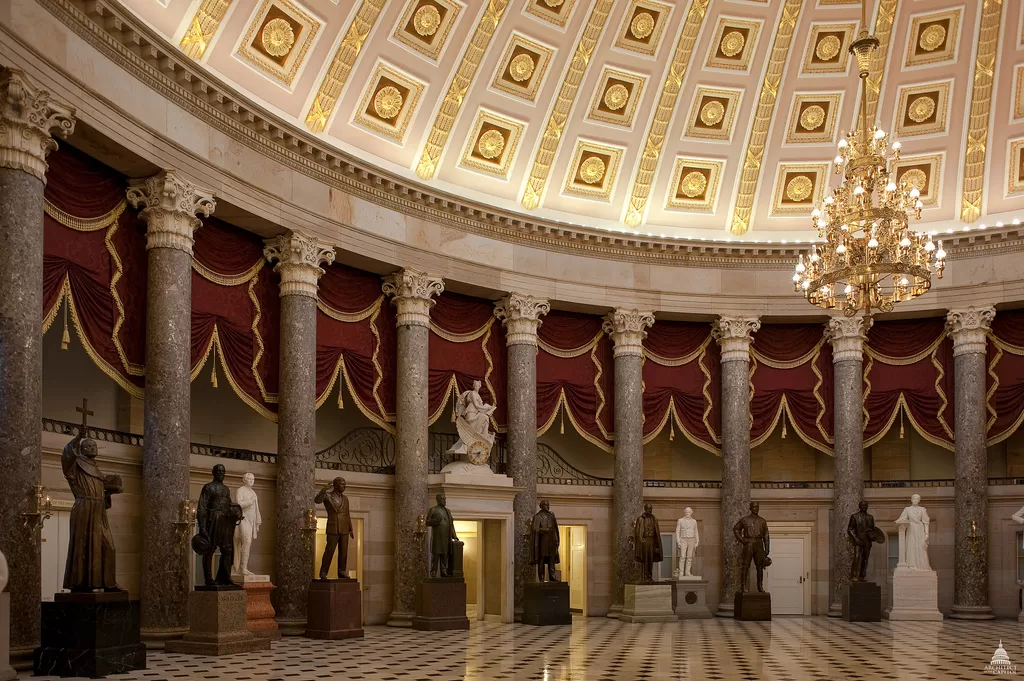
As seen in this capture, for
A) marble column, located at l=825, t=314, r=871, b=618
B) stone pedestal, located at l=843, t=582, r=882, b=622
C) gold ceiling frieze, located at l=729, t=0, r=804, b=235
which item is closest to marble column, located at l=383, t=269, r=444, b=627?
gold ceiling frieze, located at l=729, t=0, r=804, b=235

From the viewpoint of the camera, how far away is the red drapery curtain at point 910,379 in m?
26.7

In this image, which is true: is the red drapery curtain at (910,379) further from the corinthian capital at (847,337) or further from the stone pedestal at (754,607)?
the stone pedestal at (754,607)

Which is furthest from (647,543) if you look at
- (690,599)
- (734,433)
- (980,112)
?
(980,112)

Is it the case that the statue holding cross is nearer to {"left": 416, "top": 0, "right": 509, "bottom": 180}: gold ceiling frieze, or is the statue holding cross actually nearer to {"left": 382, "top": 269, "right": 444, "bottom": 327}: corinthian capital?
{"left": 382, "top": 269, "right": 444, "bottom": 327}: corinthian capital

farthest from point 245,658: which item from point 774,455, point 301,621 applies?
point 774,455

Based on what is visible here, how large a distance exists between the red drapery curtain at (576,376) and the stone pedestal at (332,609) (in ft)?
26.5

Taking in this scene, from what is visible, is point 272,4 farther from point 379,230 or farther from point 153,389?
point 153,389

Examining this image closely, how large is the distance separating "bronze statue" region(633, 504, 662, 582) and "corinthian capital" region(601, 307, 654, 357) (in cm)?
410

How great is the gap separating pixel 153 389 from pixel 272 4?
23.1 ft

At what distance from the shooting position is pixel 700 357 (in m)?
27.6

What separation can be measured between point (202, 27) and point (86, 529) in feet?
29.3

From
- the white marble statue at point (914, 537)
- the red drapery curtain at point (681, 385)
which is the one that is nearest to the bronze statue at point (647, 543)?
the red drapery curtain at point (681, 385)

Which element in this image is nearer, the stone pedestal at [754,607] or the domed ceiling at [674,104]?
the domed ceiling at [674,104]

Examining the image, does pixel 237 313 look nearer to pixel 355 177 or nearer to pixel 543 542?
pixel 355 177
